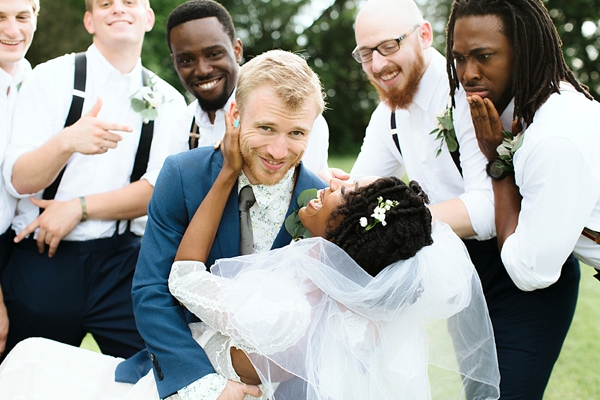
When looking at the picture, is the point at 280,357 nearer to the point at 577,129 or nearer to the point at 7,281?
the point at 577,129

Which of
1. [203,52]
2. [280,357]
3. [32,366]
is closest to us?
[280,357]

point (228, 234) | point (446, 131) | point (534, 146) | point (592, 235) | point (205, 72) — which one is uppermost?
point (205, 72)

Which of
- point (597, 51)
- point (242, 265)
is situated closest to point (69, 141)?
point (242, 265)

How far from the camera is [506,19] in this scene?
320 centimetres

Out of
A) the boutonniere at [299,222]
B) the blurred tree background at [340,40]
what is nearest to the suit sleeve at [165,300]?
the boutonniere at [299,222]

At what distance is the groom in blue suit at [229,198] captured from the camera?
280 cm

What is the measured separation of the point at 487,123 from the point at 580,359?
3754mm

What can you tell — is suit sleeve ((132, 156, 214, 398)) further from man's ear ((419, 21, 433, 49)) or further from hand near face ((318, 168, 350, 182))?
man's ear ((419, 21, 433, 49))

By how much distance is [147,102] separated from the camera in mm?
4125

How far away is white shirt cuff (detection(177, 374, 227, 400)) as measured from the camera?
107 inches

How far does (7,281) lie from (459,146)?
123 inches

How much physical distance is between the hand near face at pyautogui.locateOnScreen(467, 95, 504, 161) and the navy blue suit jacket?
0.97m

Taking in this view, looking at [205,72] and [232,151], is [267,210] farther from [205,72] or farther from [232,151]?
[205,72]

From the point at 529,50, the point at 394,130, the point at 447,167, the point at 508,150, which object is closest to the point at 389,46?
the point at 394,130
